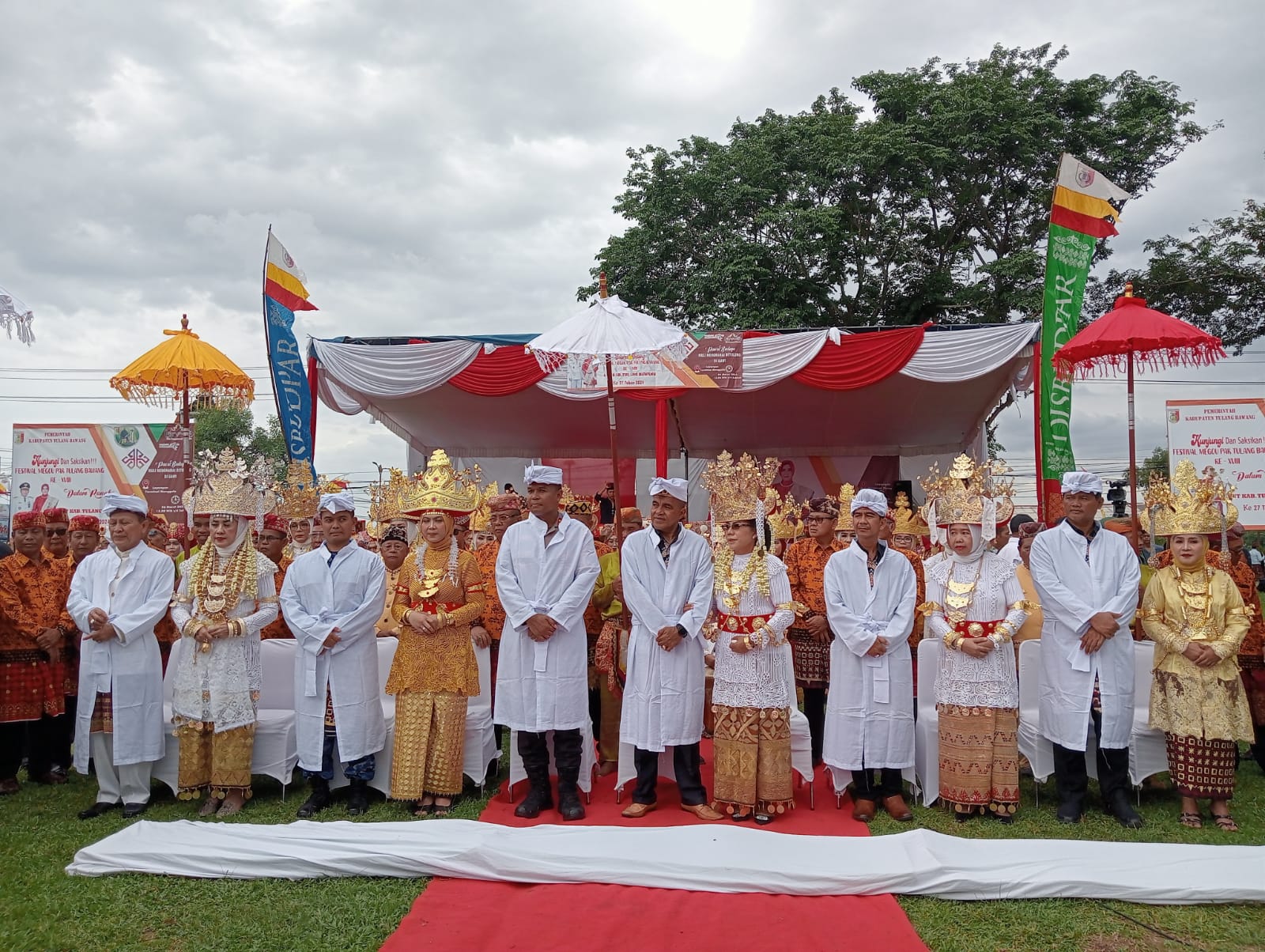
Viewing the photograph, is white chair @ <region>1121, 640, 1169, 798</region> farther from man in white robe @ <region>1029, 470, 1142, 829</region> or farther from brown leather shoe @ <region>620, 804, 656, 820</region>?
brown leather shoe @ <region>620, 804, 656, 820</region>

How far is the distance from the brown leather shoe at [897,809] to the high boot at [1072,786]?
0.77 metres

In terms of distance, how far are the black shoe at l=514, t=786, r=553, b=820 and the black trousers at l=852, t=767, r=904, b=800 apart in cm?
163

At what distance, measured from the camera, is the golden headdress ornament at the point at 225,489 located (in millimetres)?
4918

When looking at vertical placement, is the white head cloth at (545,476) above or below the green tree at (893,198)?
below

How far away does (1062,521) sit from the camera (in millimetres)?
4855

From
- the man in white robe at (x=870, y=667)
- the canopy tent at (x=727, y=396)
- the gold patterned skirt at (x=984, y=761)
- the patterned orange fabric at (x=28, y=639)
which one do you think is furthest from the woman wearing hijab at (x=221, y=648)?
the canopy tent at (x=727, y=396)

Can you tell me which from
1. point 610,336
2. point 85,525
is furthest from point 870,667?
point 85,525

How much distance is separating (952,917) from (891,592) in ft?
5.52

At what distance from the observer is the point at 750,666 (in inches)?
179

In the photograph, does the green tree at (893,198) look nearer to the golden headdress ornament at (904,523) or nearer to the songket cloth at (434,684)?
the golden headdress ornament at (904,523)

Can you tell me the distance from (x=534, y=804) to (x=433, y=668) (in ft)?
3.00

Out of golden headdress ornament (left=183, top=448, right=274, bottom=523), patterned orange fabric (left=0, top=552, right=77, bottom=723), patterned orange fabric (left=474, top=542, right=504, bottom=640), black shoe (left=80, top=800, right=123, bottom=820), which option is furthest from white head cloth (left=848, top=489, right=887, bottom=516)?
patterned orange fabric (left=0, top=552, right=77, bottom=723)

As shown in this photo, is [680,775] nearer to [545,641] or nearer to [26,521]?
[545,641]

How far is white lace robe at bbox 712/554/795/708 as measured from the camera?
4531 mm
